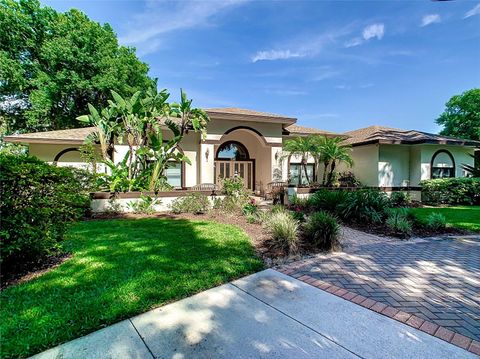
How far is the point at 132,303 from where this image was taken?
11.3ft

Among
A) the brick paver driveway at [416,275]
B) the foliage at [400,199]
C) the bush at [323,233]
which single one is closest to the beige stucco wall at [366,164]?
the foliage at [400,199]

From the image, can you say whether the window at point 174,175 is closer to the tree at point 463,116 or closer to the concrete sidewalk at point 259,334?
the concrete sidewalk at point 259,334

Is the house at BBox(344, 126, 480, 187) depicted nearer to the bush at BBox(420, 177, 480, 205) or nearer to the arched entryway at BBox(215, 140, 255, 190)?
the bush at BBox(420, 177, 480, 205)

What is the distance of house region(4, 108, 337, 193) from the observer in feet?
49.3

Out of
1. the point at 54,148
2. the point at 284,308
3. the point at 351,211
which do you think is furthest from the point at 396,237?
the point at 54,148

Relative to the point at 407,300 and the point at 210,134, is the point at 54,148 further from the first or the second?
the point at 407,300

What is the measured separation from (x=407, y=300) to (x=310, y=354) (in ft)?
6.89

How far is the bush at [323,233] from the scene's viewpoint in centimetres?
618

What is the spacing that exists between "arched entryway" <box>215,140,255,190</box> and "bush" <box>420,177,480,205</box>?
38.1 feet

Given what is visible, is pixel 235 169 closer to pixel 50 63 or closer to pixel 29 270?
pixel 29 270

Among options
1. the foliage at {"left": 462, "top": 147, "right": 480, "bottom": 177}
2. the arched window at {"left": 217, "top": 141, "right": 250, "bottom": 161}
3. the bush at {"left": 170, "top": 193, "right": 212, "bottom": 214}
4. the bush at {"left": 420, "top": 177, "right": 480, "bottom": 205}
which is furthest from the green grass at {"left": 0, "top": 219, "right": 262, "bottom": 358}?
the foliage at {"left": 462, "top": 147, "right": 480, "bottom": 177}

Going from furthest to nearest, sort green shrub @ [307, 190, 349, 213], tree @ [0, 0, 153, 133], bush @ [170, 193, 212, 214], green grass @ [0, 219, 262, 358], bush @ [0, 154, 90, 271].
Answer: tree @ [0, 0, 153, 133] → bush @ [170, 193, 212, 214] → green shrub @ [307, 190, 349, 213] → bush @ [0, 154, 90, 271] → green grass @ [0, 219, 262, 358]

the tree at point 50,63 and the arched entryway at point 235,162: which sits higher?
the tree at point 50,63

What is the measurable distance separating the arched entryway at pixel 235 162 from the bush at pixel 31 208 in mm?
13096
